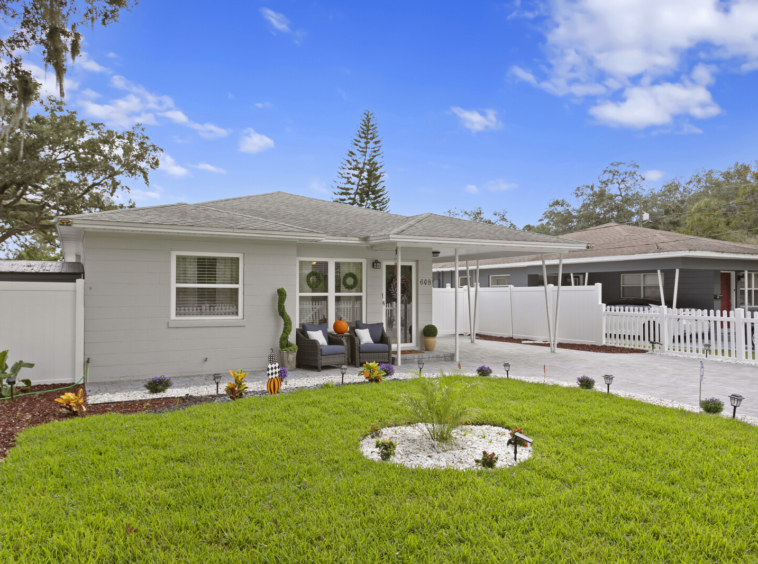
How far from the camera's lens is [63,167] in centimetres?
1800

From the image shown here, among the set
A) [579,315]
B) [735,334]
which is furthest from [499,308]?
[735,334]

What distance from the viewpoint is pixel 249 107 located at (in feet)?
64.8

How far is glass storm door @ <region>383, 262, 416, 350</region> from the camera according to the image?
11555 mm

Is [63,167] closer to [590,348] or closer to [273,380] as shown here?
[273,380]

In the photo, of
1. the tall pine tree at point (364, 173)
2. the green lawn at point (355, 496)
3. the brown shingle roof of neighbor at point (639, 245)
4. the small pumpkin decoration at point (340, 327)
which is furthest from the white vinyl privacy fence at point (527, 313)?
the tall pine tree at point (364, 173)

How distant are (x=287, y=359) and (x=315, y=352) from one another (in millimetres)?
589

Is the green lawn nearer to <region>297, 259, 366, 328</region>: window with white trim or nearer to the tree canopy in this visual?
<region>297, 259, 366, 328</region>: window with white trim

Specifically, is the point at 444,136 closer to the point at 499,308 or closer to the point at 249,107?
the point at 249,107

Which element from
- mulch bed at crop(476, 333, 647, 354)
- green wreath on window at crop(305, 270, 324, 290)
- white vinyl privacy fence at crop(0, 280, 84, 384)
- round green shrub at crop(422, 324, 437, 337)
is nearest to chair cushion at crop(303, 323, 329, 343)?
green wreath on window at crop(305, 270, 324, 290)

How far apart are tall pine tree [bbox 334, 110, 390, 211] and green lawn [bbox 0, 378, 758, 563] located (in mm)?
29118

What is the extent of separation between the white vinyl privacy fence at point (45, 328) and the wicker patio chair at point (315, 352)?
376 centimetres

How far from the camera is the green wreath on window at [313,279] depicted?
10.4 meters

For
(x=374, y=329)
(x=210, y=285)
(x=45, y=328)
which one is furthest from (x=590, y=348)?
(x=45, y=328)

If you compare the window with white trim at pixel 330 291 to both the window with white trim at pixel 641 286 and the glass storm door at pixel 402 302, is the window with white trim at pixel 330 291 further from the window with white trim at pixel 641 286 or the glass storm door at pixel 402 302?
the window with white trim at pixel 641 286
